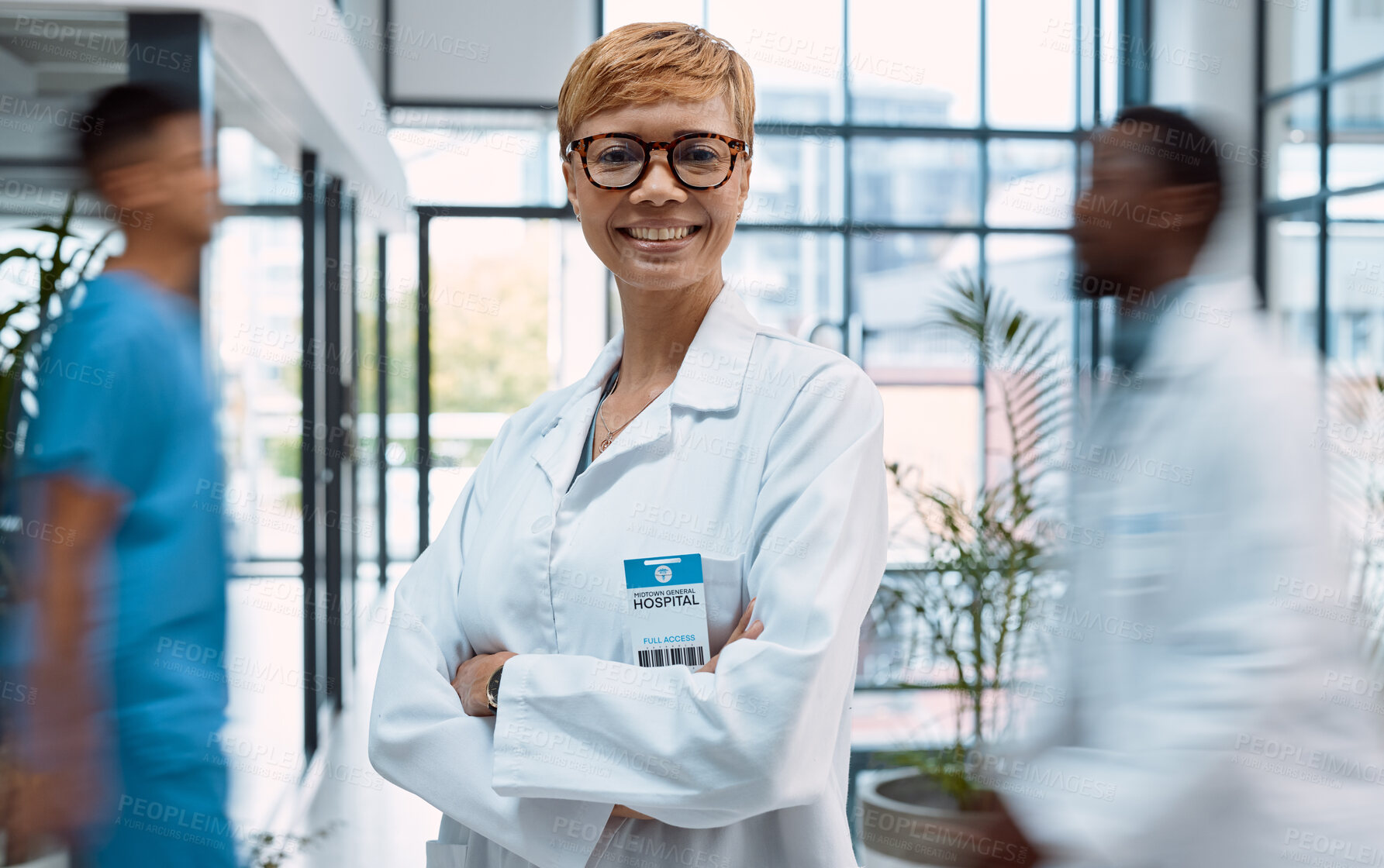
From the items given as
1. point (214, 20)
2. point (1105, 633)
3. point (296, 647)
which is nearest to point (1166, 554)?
point (1105, 633)

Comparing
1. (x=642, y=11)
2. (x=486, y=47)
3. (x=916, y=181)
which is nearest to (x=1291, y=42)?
(x=916, y=181)

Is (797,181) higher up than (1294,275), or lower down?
higher up

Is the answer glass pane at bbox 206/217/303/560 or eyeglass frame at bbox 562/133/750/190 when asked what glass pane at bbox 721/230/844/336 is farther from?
eyeglass frame at bbox 562/133/750/190

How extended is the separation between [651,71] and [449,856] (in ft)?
3.15

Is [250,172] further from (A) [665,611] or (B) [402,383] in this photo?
(B) [402,383]

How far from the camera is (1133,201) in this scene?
1.34 m

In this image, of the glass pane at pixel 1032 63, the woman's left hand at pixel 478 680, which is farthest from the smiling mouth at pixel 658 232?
the glass pane at pixel 1032 63

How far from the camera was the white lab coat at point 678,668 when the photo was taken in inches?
43.7

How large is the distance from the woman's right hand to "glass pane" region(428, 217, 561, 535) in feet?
20.8

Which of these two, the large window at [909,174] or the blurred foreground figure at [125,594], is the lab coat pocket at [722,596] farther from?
the large window at [909,174]

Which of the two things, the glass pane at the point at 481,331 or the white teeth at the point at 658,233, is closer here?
the white teeth at the point at 658,233

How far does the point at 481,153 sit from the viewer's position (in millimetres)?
7422

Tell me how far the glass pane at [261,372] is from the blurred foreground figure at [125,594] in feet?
4.85

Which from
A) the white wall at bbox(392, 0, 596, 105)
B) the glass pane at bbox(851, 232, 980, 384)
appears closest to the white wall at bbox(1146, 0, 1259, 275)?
the glass pane at bbox(851, 232, 980, 384)
